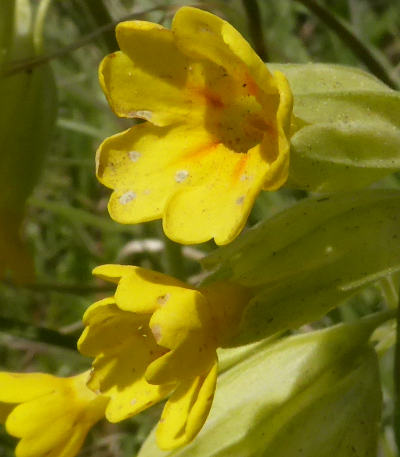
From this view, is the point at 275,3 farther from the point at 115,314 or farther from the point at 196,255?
the point at 115,314

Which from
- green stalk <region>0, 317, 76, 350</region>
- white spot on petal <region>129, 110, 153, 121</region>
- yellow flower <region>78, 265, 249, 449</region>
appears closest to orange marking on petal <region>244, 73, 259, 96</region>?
white spot on petal <region>129, 110, 153, 121</region>

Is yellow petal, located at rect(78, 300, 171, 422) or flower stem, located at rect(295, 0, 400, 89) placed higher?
flower stem, located at rect(295, 0, 400, 89)

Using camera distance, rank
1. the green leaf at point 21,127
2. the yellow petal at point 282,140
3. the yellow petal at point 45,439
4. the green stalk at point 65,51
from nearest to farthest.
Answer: the yellow petal at point 282,140
the yellow petal at point 45,439
the green stalk at point 65,51
the green leaf at point 21,127

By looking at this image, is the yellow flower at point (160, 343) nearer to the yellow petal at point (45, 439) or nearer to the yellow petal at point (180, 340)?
the yellow petal at point (180, 340)

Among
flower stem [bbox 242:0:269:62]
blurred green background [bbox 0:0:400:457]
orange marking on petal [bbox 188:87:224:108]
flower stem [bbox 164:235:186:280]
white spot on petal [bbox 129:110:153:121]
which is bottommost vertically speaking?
blurred green background [bbox 0:0:400:457]

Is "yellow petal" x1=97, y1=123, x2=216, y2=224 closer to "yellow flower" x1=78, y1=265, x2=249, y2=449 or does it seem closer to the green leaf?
"yellow flower" x1=78, y1=265, x2=249, y2=449

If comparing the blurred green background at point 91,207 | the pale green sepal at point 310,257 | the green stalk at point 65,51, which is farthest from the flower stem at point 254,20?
the pale green sepal at point 310,257
